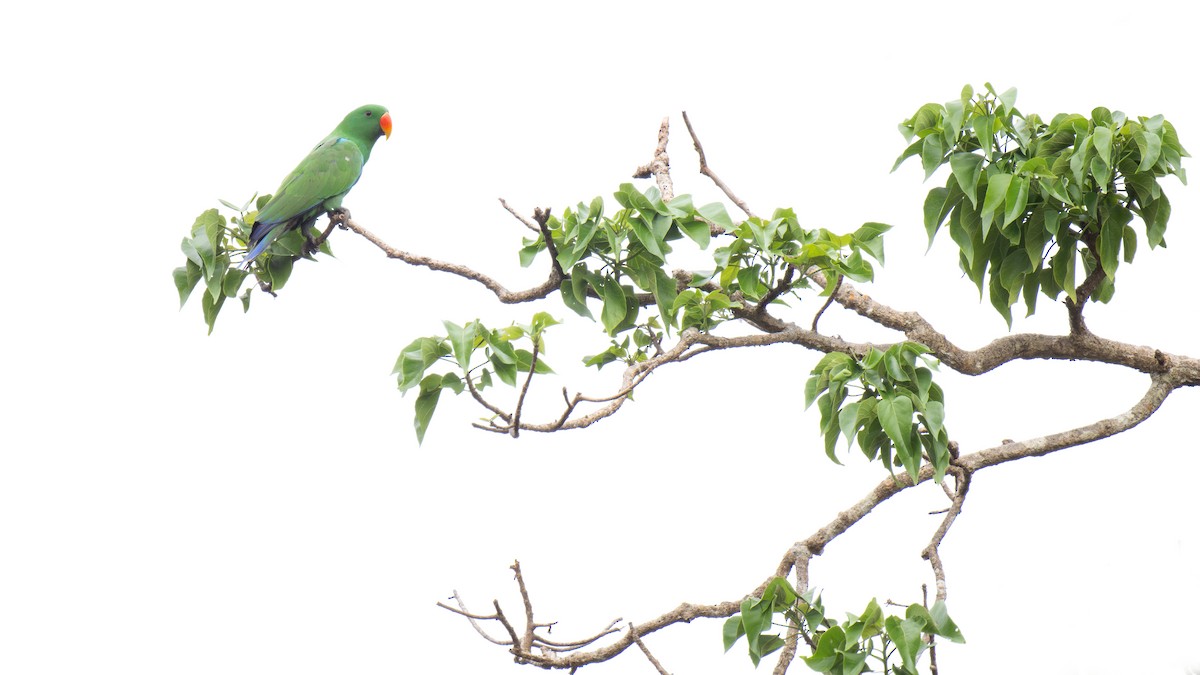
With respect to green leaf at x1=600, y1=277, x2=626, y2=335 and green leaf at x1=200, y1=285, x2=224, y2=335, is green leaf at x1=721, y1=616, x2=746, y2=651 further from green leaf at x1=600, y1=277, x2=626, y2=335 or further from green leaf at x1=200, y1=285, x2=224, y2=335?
green leaf at x1=200, y1=285, x2=224, y2=335

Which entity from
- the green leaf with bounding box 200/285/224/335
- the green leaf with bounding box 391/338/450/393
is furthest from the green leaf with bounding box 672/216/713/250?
the green leaf with bounding box 200/285/224/335

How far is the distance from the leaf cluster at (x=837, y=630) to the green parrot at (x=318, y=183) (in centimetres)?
116

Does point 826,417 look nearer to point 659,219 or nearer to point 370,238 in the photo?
point 659,219

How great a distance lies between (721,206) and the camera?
6.15 ft

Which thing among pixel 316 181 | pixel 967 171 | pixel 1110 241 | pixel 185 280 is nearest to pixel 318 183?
pixel 316 181

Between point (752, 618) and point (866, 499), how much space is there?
1.40 feet

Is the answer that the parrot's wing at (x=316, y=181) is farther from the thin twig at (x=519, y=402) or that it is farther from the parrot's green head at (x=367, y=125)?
the thin twig at (x=519, y=402)

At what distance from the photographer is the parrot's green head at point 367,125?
104 inches

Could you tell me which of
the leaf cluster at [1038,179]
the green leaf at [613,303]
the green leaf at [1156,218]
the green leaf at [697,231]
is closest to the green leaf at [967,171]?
the leaf cluster at [1038,179]

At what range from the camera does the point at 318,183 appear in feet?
7.50

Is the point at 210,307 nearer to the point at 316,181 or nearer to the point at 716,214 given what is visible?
the point at 316,181

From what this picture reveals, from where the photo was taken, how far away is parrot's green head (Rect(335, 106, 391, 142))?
2650 millimetres

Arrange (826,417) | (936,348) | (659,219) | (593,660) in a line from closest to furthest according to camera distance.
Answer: (826,417) → (659,219) → (593,660) → (936,348)

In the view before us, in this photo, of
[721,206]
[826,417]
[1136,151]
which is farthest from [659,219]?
[1136,151]
